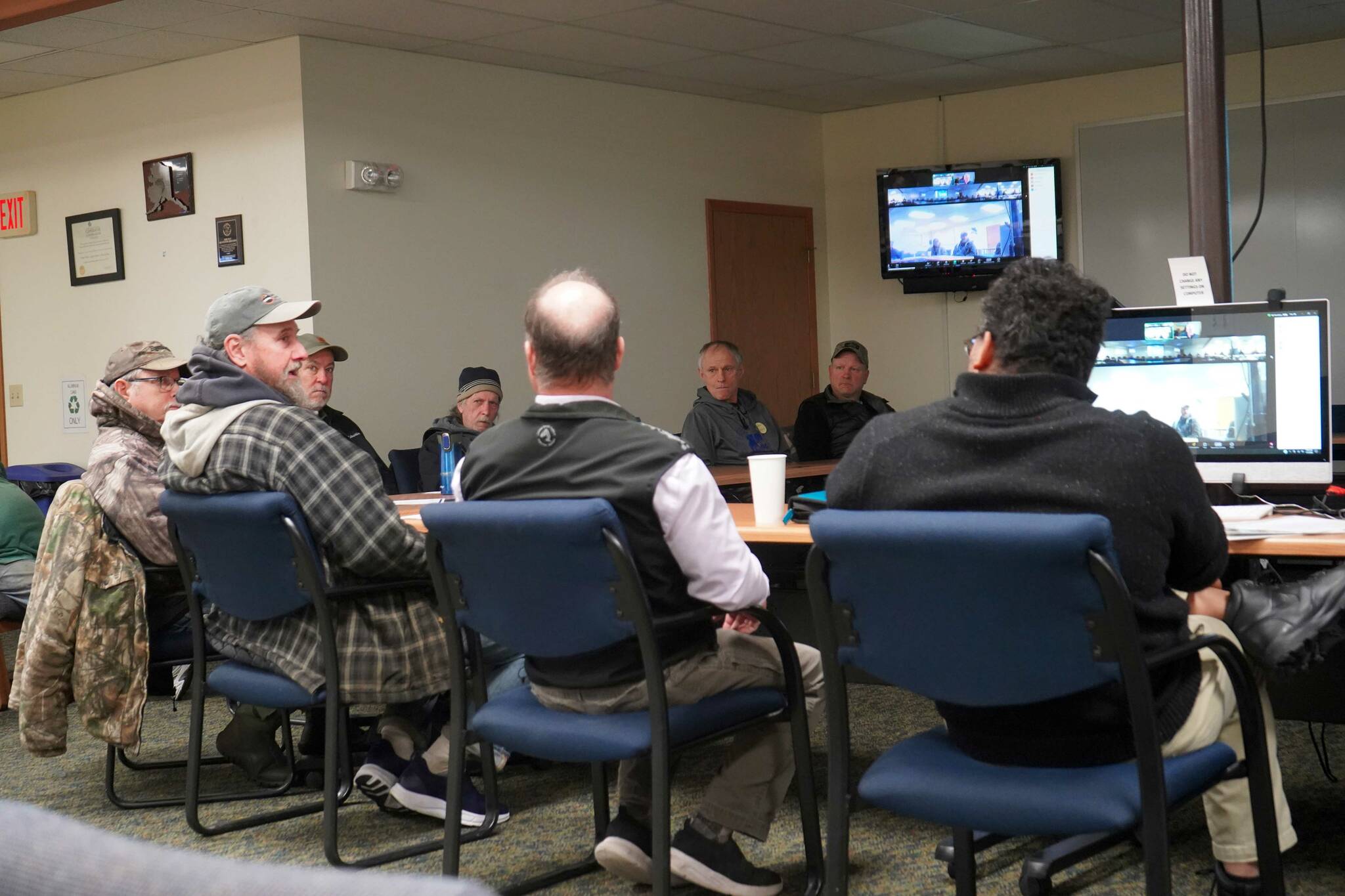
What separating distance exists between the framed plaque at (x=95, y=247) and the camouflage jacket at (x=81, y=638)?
358cm

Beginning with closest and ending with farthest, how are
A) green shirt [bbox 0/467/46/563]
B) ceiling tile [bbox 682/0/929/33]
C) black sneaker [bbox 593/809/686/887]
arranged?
black sneaker [bbox 593/809/686/887], green shirt [bbox 0/467/46/563], ceiling tile [bbox 682/0/929/33]

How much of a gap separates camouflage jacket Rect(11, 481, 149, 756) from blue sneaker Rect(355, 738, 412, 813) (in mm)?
588

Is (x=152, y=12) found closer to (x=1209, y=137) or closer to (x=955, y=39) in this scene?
(x=955, y=39)

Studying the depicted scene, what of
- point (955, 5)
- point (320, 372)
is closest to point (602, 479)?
point (320, 372)

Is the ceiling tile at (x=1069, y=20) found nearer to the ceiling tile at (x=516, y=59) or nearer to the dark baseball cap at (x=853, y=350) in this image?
the dark baseball cap at (x=853, y=350)

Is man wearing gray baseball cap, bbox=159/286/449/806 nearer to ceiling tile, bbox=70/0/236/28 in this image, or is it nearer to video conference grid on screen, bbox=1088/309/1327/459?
video conference grid on screen, bbox=1088/309/1327/459

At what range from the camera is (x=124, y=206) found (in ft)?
21.6

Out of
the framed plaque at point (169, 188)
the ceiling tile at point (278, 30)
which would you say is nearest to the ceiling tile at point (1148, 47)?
the ceiling tile at point (278, 30)

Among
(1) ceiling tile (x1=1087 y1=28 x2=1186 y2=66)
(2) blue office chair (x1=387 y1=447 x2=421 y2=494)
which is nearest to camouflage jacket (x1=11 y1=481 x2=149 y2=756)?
(2) blue office chair (x1=387 y1=447 x2=421 y2=494)

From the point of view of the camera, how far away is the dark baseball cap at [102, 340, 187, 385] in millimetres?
3873

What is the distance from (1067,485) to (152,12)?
15.8ft

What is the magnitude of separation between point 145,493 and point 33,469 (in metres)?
3.12

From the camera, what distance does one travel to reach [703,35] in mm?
6383

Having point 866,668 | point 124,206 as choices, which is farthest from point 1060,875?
point 124,206
